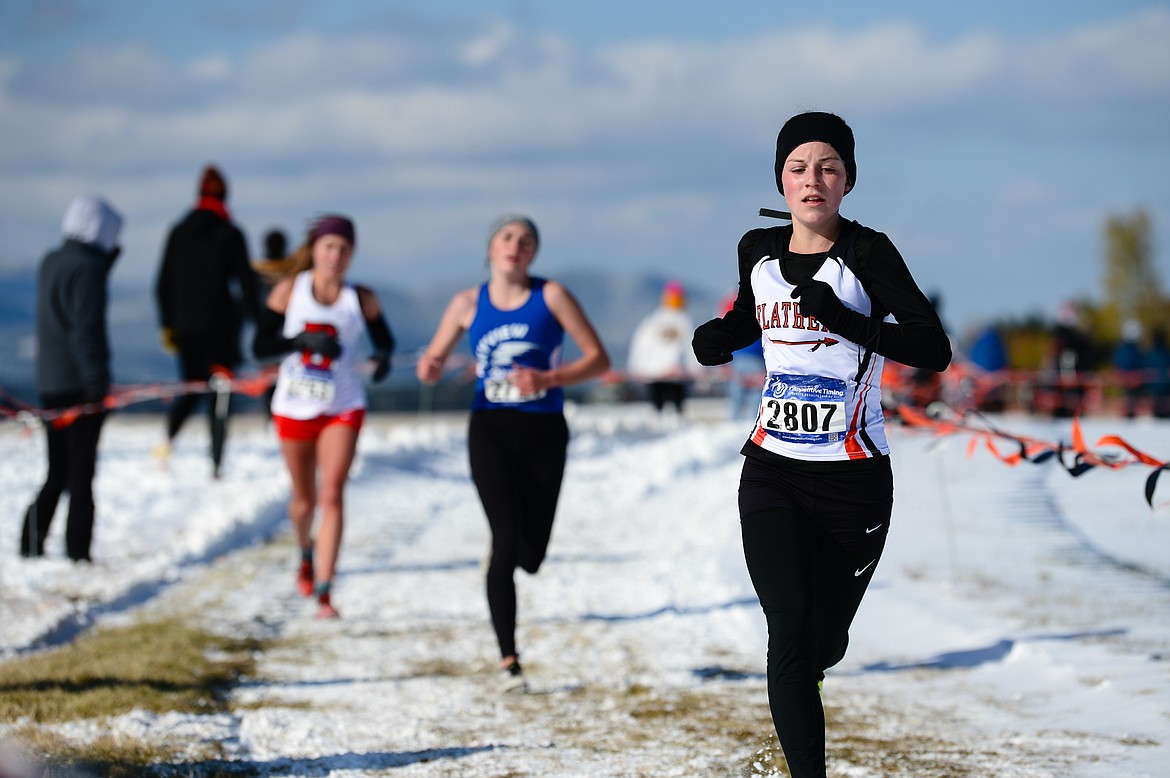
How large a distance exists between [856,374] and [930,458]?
12024 millimetres

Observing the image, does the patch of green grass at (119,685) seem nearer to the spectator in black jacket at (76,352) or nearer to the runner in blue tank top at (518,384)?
the runner in blue tank top at (518,384)

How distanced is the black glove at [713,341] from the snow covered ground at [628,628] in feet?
4.29

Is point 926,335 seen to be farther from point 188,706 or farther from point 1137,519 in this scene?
point 1137,519

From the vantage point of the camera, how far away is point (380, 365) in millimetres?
7699

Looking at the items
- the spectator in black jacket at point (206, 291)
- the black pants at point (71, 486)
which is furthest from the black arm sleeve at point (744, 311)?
the spectator in black jacket at point (206, 291)

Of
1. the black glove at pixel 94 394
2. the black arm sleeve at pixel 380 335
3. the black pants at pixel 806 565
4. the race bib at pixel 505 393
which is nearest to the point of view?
the black pants at pixel 806 565

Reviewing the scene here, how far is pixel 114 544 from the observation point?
30.9 feet

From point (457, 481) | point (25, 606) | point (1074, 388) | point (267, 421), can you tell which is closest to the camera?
point (25, 606)

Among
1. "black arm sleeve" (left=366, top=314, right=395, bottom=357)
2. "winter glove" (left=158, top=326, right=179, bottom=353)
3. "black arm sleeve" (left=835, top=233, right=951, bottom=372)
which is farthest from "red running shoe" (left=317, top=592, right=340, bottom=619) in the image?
"winter glove" (left=158, top=326, right=179, bottom=353)

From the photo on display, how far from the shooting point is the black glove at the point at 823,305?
11.7 ft

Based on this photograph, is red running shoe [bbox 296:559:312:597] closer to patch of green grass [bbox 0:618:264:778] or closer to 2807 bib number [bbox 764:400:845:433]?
patch of green grass [bbox 0:618:264:778]

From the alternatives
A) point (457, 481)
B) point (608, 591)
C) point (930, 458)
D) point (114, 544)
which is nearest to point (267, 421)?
point (457, 481)

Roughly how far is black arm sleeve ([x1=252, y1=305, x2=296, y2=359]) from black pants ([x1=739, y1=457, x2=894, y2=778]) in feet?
13.4

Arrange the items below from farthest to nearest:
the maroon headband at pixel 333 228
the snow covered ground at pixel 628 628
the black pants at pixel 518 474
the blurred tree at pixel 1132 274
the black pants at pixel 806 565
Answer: the blurred tree at pixel 1132 274 < the maroon headband at pixel 333 228 < the black pants at pixel 518 474 < the snow covered ground at pixel 628 628 < the black pants at pixel 806 565
